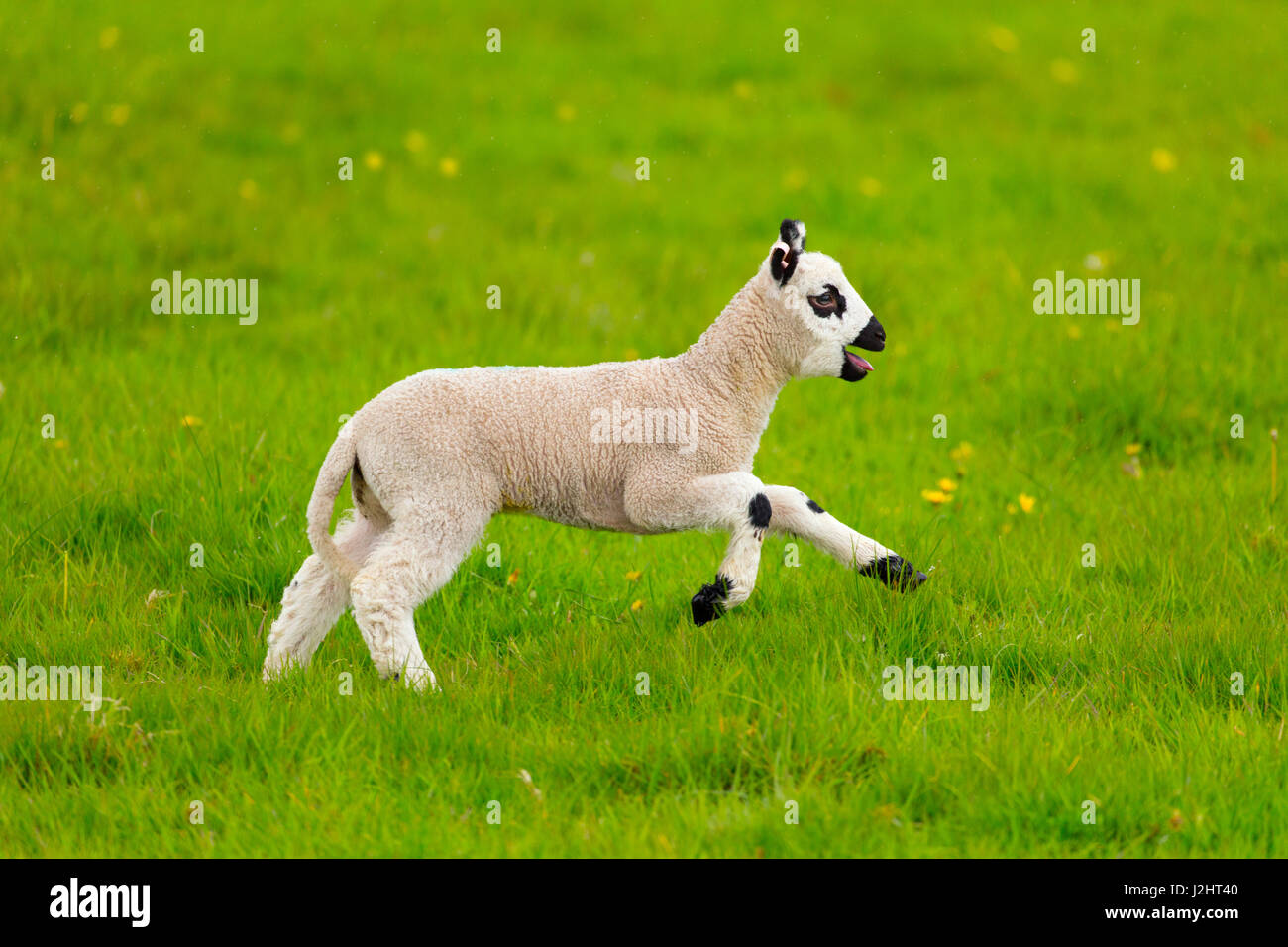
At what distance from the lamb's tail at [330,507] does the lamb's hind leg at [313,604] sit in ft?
0.89

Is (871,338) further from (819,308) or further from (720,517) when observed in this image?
(720,517)

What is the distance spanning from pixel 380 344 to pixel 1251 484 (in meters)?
5.27

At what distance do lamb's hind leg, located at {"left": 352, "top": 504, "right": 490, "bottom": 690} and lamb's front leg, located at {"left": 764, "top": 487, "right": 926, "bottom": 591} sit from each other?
115cm

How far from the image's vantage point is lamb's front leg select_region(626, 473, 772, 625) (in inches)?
206

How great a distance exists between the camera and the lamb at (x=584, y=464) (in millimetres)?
5246

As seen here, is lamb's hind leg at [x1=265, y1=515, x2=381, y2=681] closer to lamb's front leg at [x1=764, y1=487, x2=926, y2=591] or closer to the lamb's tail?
the lamb's tail

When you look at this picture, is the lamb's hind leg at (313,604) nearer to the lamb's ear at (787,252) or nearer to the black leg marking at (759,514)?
the black leg marking at (759,514)

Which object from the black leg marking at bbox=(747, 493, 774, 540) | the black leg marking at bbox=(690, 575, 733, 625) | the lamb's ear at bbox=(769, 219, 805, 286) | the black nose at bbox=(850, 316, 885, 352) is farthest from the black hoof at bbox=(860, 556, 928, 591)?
the lamb's ear at bbox=(769, 219, 805, 286)

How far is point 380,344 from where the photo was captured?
9289 mm

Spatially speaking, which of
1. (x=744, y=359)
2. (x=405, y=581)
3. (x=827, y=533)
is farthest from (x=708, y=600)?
(x=405, y=581)

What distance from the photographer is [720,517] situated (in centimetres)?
532

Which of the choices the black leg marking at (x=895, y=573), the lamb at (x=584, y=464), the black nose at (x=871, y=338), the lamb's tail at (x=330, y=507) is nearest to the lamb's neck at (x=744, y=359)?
the lamb at (x=584, y=464)

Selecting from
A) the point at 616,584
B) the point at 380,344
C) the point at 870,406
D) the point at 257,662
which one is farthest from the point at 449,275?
the point at 257,662

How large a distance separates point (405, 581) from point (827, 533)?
155 cm
